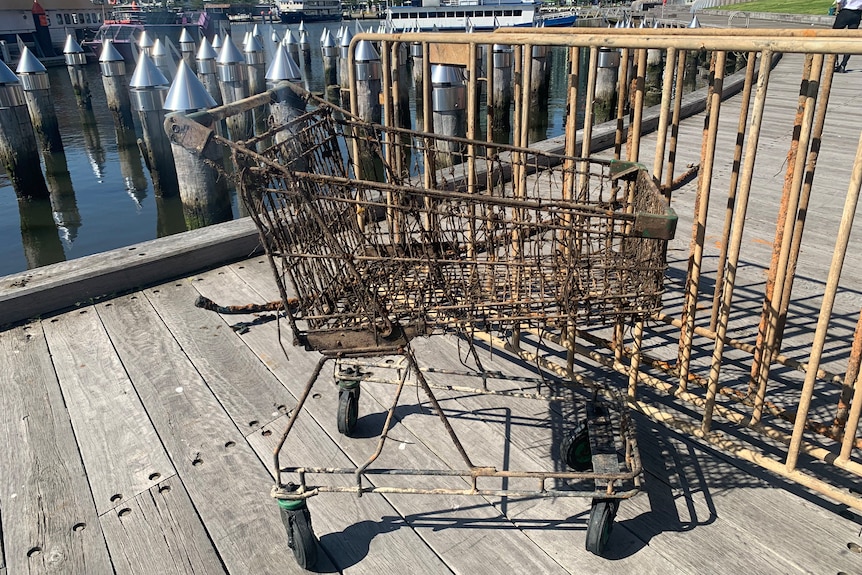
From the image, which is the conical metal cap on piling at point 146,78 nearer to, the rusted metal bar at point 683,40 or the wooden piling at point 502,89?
the wooden piling at point 502,89

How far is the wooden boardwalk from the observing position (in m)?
2.24

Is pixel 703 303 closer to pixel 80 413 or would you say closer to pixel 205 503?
pixel 205 503

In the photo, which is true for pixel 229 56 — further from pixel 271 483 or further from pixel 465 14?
pixel 465 14

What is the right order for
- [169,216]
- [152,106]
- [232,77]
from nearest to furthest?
[152,106], [169,216], [232,77]

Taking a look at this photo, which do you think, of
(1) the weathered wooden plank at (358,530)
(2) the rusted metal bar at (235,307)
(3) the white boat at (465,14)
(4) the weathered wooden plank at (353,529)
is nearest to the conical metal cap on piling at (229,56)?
(2) the rusted metal bar at (235,307)

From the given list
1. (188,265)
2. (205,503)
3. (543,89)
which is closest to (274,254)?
(205,503)

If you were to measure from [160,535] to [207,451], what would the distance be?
18.7 inches

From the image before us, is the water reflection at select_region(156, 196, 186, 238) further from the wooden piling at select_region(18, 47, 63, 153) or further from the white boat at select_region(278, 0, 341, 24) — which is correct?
the white boat at select_region(278, 0, 341, 24)

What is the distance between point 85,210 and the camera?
37.4 feet

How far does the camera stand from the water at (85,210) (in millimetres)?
9930

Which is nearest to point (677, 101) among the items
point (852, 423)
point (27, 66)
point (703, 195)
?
point (703, 195)

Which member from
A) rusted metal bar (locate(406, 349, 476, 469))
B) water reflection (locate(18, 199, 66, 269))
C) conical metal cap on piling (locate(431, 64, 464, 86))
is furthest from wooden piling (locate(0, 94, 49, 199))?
rusted metal bar (locate(406, 349, 476, 469))

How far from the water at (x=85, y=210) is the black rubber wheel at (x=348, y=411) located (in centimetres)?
829

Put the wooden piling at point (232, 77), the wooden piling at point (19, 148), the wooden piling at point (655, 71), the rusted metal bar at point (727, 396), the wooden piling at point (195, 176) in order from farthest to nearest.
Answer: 1. the wooden piling at point (655, 71)
2. the wooden piling at point (232, 77)
3. the wooden piling at point (19, 148)
4. the wooden piling at point (195, 176)
5. the rusted metal bar at point (727, 396)
